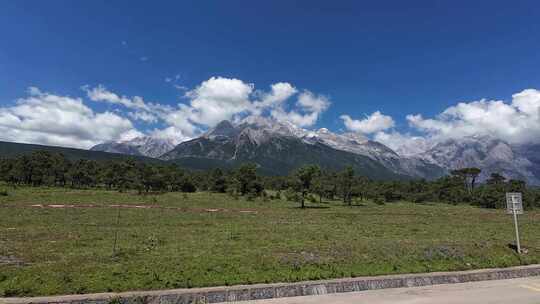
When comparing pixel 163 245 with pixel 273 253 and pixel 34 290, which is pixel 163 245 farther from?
pixel 34 290

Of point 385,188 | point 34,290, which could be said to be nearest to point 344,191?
point 385,188

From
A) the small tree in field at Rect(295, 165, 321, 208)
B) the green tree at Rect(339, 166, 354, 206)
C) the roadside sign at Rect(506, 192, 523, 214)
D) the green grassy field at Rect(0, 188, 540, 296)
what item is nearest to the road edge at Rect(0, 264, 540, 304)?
the green grassy field at Rect(0, 188, 540, 296)

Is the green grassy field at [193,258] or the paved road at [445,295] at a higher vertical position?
the green grassy field at [193,258]

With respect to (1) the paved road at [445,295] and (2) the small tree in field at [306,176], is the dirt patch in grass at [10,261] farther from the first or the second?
(2) the small tree in field at [306,176]

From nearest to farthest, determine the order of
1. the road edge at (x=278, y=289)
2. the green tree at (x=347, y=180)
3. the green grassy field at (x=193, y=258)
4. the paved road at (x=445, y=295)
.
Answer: the road edge at (x=278, y=289), the paved road at (x=445, y=295), the green grassy field at (x=193, y=258), the green tree at (x=347, y=180)

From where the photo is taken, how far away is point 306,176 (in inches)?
2308

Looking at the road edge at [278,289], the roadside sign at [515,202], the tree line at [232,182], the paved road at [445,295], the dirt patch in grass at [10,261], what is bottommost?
the paved road at [445,295]

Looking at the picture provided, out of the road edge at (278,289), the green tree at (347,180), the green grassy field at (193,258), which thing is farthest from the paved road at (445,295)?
the green tree at (347,180)

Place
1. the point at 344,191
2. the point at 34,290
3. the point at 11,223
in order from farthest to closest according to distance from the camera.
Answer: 1. the point at 344,191
2. the point at 11,223
3. the point at 34,290

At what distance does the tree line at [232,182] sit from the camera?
265 ft

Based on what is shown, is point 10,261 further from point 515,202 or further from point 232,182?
point 232,182

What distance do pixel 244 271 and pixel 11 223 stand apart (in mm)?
21512

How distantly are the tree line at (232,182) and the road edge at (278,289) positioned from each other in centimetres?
6076

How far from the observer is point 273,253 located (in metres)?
14.4
